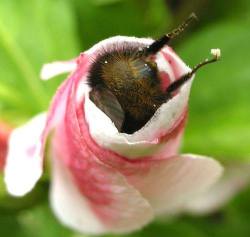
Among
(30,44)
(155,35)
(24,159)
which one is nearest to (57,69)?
(24,159)

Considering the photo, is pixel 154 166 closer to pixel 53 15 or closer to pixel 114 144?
pixel 114 144

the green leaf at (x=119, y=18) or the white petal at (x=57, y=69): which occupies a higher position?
the white petal at (x=57, y=69)

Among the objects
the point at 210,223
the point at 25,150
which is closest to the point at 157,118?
the point at 25,150

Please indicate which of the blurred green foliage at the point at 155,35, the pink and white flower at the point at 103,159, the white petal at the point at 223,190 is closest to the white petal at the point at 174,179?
the pink and white flower at the point at 103,159

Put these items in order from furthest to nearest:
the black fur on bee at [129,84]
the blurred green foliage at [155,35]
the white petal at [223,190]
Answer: the white petal at [223,190]
the blurred green foliage at [155,35]
the black fur on bee at [129,84]

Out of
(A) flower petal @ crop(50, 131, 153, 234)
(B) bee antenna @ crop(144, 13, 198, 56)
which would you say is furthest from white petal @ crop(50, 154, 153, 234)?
(B) bee antenna @ crop(144, 13, 198, 56)

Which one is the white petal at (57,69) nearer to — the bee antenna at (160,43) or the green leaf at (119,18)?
the bee antenna at (160,43)

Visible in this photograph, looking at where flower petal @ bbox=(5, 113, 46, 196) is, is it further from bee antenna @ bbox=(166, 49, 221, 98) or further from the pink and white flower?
bee antenna @ bbox=(166, 49, 221, 98)
